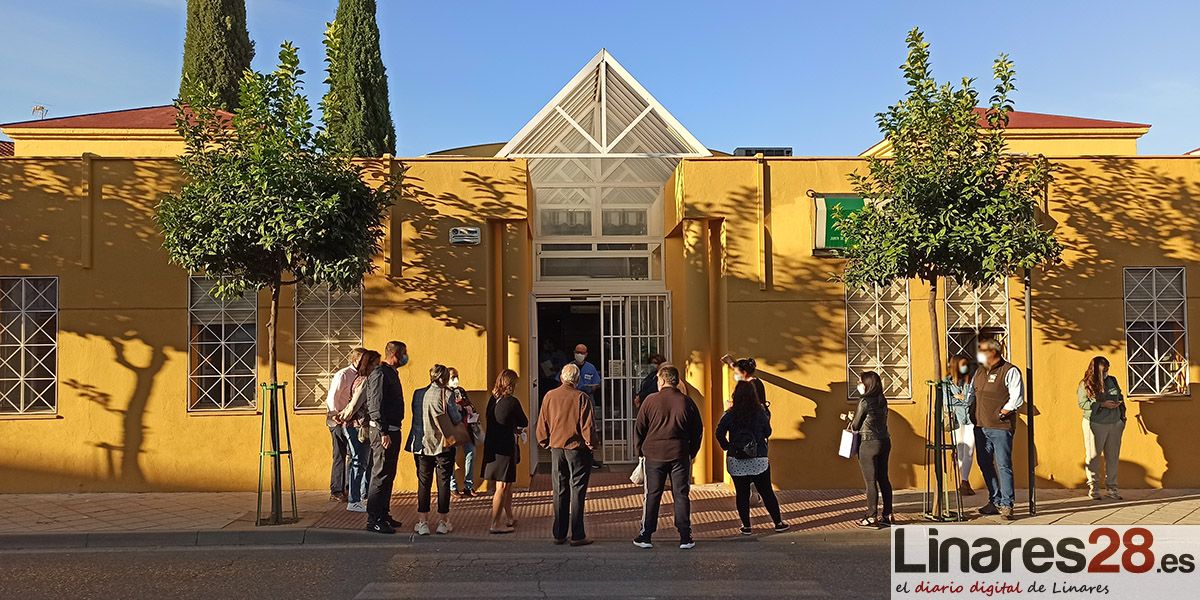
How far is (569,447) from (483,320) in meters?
3.44

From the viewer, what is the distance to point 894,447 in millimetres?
12188

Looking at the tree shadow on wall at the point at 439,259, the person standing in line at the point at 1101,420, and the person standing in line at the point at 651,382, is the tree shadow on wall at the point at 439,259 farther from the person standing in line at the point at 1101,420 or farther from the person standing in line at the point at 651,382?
the person standing in line at the point at 1101,420

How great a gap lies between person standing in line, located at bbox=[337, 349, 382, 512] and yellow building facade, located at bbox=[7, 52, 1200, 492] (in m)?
1.53

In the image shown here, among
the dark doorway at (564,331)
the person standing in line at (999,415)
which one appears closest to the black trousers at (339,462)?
the dark doorway at (564,331)

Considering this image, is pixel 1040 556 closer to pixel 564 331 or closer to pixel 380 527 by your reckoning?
pixel 380 527

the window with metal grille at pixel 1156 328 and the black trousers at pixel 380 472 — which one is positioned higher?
the window with metal grille at pixel 1156 328

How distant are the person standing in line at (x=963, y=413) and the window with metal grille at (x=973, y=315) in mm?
468

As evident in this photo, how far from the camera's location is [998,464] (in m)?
10.3

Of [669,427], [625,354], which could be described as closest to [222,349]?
[625,354]

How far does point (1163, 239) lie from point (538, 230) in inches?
320

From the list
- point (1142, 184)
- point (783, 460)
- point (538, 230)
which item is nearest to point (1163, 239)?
point (1142, 184)

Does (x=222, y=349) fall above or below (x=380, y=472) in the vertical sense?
above

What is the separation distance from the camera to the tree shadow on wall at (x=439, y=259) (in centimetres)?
1221

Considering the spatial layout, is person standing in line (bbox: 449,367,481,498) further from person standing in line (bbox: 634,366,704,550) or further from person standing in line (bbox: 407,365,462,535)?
person standing in line (bbox: 634,366,704,550)
